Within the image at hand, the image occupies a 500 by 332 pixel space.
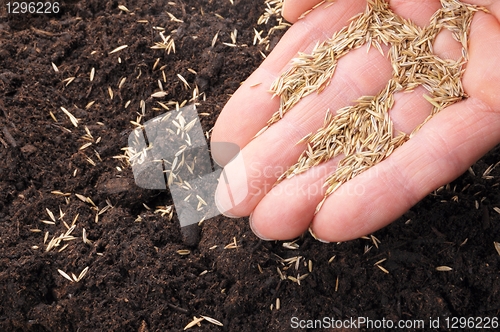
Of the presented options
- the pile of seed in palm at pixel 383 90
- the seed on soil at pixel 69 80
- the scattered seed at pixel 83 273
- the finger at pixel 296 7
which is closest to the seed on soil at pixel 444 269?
the pile of seed in palm at pixel 383 90

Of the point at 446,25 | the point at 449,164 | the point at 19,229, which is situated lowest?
the point at 19,229

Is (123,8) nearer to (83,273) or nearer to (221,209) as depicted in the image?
(221,209)

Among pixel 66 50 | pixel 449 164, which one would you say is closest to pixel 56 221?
pixel 66 50

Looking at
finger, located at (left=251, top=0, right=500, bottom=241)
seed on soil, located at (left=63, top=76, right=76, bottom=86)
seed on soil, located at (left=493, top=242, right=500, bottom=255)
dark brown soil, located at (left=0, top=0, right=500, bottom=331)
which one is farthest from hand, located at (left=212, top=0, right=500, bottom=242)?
seed on soil, located at (left=63, top=76, right=76, bottom=86)

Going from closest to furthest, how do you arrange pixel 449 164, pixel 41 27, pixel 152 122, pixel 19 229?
pixel 449 164
pixel 19 229
pixel 152 122
pixel 41 27

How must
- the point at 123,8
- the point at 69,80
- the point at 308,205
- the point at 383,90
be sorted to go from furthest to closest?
1. the point at 123,8
2. the point at 69,80
3. the point at 383,90
4. the point at 308,205

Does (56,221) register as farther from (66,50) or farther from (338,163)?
(338,163)

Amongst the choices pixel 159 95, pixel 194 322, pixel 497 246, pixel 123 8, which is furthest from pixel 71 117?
pixel 497 246
